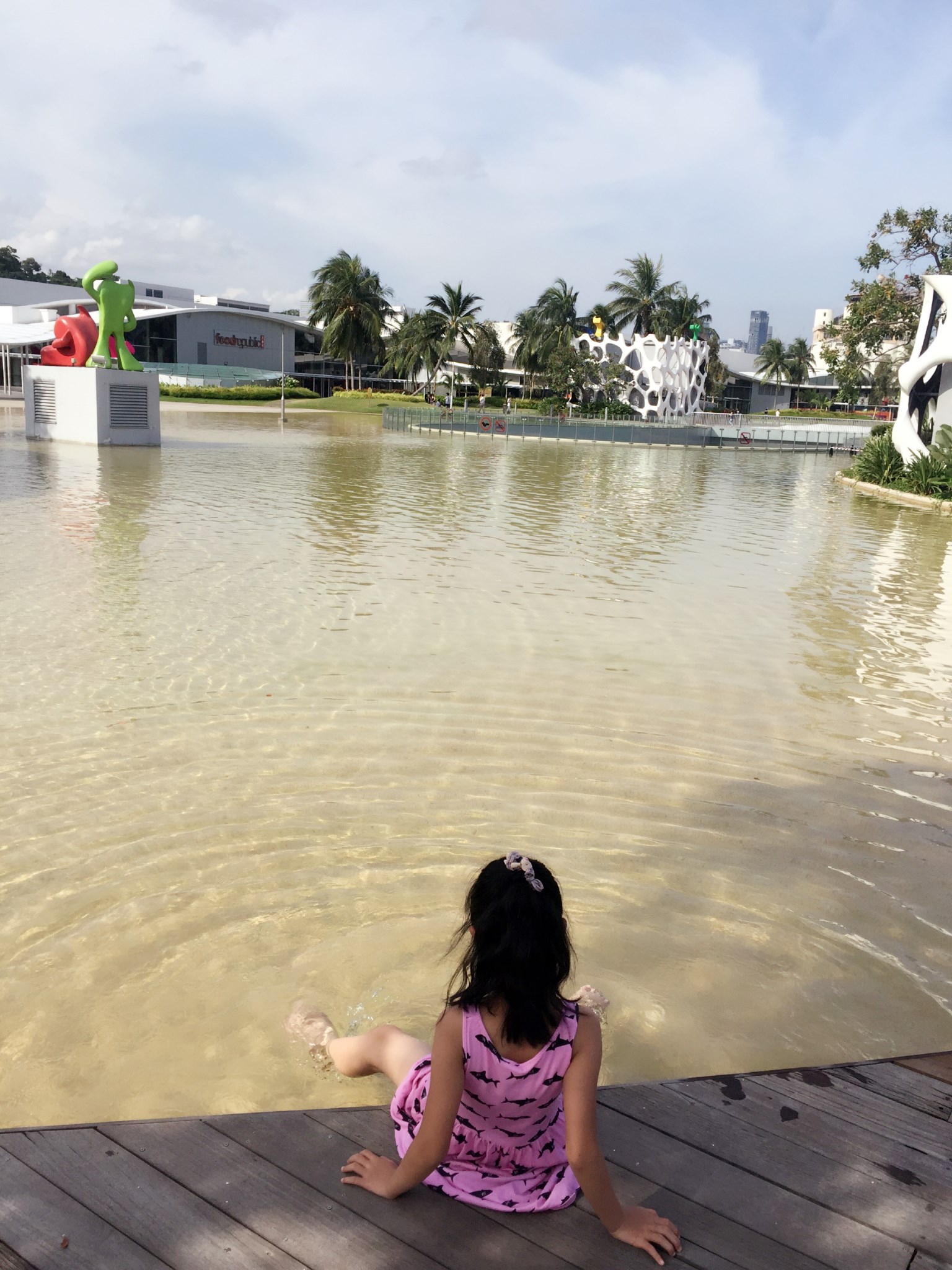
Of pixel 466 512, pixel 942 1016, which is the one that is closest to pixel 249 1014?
pixel 942 1016

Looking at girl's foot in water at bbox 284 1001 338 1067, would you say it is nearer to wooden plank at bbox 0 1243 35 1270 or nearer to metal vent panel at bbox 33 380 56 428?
wooden plank at bbox 0 1243 35 1270

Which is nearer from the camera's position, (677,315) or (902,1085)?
(902,1085)

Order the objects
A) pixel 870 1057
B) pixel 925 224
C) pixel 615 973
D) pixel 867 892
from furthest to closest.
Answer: pixel 925 224, pixel 867 892, pixel 615 973, pixel 870 1057

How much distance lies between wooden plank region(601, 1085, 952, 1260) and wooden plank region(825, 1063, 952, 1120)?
36cm

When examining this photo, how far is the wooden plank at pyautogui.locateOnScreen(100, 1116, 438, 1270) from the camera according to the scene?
2.02 m

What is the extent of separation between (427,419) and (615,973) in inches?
1689

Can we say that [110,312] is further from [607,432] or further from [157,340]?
[157,340]

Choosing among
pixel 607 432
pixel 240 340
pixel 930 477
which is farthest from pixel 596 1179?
pixel 240 340

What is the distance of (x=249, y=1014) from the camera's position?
3.43m

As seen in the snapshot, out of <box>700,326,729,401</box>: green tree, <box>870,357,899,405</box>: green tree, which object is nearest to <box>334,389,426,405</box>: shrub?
<box>700,326,729,401</box>: green tree

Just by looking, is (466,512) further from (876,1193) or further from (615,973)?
(876,1193)

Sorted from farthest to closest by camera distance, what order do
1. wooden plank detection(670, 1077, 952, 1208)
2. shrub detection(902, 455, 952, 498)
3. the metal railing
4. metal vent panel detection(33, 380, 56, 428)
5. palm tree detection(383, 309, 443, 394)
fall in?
palm tree detection(383, 309, 443, 394), the metal railing, metal vent panel detection(33, 380, 56, 428), shrub detection(902, 455, 952, 498), wooden plank detection(670, 1077, 952, 1208)

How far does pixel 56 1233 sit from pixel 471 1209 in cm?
88

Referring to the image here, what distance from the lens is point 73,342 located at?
84.3 feet
